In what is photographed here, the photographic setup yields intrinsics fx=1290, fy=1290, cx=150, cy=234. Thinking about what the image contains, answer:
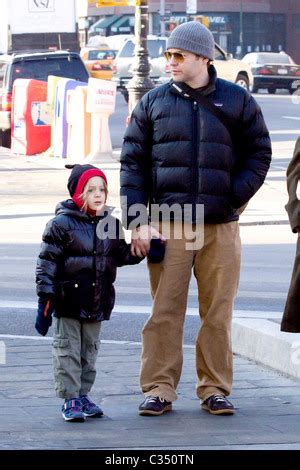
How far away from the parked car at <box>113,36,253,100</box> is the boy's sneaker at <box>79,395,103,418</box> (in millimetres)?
32285

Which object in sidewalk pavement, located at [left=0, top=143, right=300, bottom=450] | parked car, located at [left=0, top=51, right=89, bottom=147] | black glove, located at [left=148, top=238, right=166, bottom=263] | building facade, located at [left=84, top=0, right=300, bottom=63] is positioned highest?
black glove, located at [left=148, top=238, right=166, bottom=263]

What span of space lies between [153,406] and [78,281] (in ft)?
2.52

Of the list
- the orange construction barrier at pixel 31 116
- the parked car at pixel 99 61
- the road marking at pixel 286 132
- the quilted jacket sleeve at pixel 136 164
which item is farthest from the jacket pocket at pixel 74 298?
the parked car at pixel 99 61

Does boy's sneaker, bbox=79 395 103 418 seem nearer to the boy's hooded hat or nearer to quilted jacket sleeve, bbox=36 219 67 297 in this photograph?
quilted jacket sleeve, bbox=36 219 67 297

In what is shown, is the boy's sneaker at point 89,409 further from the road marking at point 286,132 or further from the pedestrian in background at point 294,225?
the road marking at point 286,132

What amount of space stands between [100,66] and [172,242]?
46.9 meters

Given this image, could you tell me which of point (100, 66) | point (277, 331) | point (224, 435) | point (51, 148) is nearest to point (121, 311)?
point (277, 331)

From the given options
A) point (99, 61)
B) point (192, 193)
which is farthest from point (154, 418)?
point (99, 61)

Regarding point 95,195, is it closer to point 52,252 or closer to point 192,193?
point 52,252

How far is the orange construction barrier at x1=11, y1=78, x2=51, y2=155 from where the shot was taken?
84.6 ft

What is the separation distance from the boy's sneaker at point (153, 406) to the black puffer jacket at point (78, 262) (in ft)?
1.65

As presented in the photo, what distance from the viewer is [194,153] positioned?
6.73 metres

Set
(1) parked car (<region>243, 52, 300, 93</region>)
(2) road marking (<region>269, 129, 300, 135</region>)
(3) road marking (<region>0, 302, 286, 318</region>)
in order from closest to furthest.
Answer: (3) road marking (<region>0, 302, 286, 318</region>) → (2) road marking (<region>269, 129, 300, 135</region>) → (1) parked car (<region>243, 52, 300, 93</region>)

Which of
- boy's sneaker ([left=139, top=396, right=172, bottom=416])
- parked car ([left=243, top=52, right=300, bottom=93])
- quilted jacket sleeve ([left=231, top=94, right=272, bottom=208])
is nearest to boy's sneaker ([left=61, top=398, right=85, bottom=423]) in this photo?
boy's sneaker ([left=139, top=396, right=172, bottom=416])
